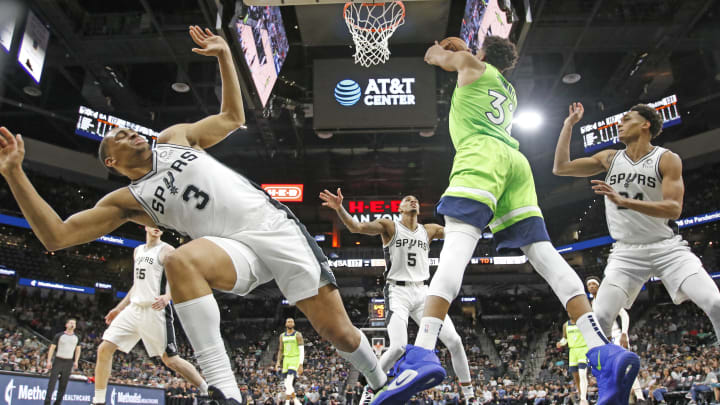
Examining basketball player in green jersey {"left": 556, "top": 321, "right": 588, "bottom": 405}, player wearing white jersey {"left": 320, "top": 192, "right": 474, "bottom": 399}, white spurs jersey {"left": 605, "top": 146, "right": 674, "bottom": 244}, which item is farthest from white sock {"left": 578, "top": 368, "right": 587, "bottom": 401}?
white spurs jersey {"left": 605, "top": 146, "right": 674, "bottom": 244}

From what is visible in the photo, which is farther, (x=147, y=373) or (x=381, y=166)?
(x=381, y=166)

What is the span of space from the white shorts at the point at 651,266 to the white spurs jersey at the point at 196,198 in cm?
261

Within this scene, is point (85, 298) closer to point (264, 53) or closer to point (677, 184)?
point (264, 53)

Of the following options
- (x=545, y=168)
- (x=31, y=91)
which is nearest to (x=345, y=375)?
(x=545, y=168)

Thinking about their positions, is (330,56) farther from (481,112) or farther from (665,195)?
(665,195)

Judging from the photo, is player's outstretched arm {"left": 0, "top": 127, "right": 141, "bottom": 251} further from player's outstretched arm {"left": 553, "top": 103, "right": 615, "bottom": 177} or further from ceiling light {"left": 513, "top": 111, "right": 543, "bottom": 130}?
ceiling light {"left": 513, "top": 111, "right": 543, "bottom": 130}

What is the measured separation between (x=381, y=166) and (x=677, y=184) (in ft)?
75.8

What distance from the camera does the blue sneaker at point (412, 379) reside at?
2.70m

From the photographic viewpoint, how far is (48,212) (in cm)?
269

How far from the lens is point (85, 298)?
27.3m

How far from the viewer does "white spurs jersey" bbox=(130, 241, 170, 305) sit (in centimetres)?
654

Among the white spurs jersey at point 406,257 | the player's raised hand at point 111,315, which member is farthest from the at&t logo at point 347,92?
the player's raised hand at point 111,315

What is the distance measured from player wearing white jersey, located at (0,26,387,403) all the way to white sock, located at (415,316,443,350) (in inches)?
13.8

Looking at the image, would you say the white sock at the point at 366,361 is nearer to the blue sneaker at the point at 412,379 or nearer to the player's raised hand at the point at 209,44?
the blue sneaker at the point at 412,379
